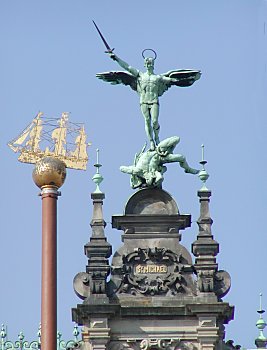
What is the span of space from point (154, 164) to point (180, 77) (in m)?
3.23

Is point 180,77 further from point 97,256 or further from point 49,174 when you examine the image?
point 49,174

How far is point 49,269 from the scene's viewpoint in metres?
58.0

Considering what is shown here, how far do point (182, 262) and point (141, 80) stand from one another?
624 centimetres

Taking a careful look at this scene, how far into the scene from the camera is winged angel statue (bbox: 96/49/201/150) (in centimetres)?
6800

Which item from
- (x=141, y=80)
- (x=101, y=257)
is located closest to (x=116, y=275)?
(x=101, y=257)

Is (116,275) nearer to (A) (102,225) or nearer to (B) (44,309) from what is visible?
(A) (102,225)

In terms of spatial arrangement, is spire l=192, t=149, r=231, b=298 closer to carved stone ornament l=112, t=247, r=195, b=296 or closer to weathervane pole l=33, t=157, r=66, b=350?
carved stone ornament l=112, t=247, r=195, b=296

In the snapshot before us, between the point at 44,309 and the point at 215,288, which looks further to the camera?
the point at 215,288

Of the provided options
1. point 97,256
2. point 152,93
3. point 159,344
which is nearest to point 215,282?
point 159,344

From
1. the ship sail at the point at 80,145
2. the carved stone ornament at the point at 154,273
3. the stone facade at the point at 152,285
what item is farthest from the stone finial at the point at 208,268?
the ship sail at the point at 80,145

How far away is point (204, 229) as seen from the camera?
6606 cm

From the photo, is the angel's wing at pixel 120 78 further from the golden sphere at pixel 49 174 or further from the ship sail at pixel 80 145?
the golden sphere at pixel 49 174

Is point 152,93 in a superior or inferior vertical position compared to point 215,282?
superior

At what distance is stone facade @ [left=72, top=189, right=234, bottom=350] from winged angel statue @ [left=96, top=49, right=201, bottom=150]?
267 cm
